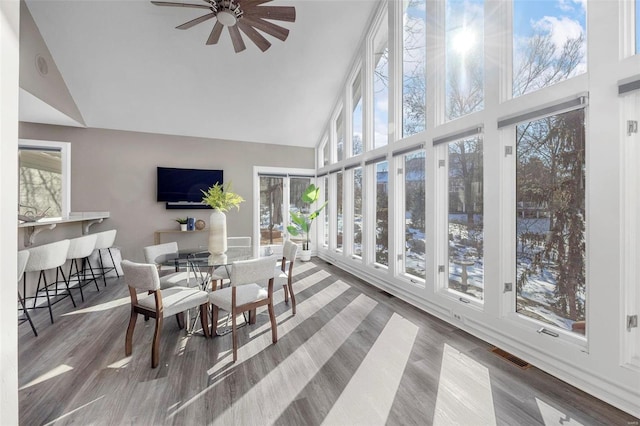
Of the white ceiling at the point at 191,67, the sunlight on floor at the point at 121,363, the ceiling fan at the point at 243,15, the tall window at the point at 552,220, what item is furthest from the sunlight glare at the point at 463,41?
the sunlight on floor at the point at 121,363

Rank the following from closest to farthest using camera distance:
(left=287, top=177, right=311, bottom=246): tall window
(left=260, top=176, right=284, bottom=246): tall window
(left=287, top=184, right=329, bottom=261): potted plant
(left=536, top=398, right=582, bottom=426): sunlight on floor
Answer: (left=536, top=398, right=582, bottom=426): sunlight on floor
(left=287, top=184, right=329, bottom=261): potted plant
(left=260, top=176, right=284, bottom=246): tall window
(left=287, top=177, right=311, bottom=246): tall window

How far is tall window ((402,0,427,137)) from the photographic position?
3.68 meters

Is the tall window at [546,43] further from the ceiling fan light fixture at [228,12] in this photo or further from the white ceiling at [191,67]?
the white ceiling at [191,67]

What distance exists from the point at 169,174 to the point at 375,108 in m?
4.38

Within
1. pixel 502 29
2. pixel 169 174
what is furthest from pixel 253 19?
pixel 169 174

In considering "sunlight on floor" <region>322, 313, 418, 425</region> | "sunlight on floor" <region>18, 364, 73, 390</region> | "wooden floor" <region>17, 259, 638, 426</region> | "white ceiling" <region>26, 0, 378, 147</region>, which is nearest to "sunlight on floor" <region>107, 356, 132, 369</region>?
"wooden floor" <region>17, 259, 638, 426</region>

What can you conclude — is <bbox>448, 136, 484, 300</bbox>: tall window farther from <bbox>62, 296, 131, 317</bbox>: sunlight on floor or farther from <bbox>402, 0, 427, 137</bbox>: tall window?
<bbox>62, 296, 131, 317</bbox>: sunlight on floor

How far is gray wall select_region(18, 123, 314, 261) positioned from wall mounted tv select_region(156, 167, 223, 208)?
154mm

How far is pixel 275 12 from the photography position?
2967 mm

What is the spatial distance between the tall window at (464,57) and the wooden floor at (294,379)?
2521mm

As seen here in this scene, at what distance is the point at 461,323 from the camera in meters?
2.96

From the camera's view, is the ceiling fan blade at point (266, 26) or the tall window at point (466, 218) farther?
the ceiling fan blade at point (266, 26)

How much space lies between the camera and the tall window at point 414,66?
12.1ft

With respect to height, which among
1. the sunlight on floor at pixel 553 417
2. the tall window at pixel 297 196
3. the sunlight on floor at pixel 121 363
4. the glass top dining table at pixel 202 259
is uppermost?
the tall window at pixel 297 196
